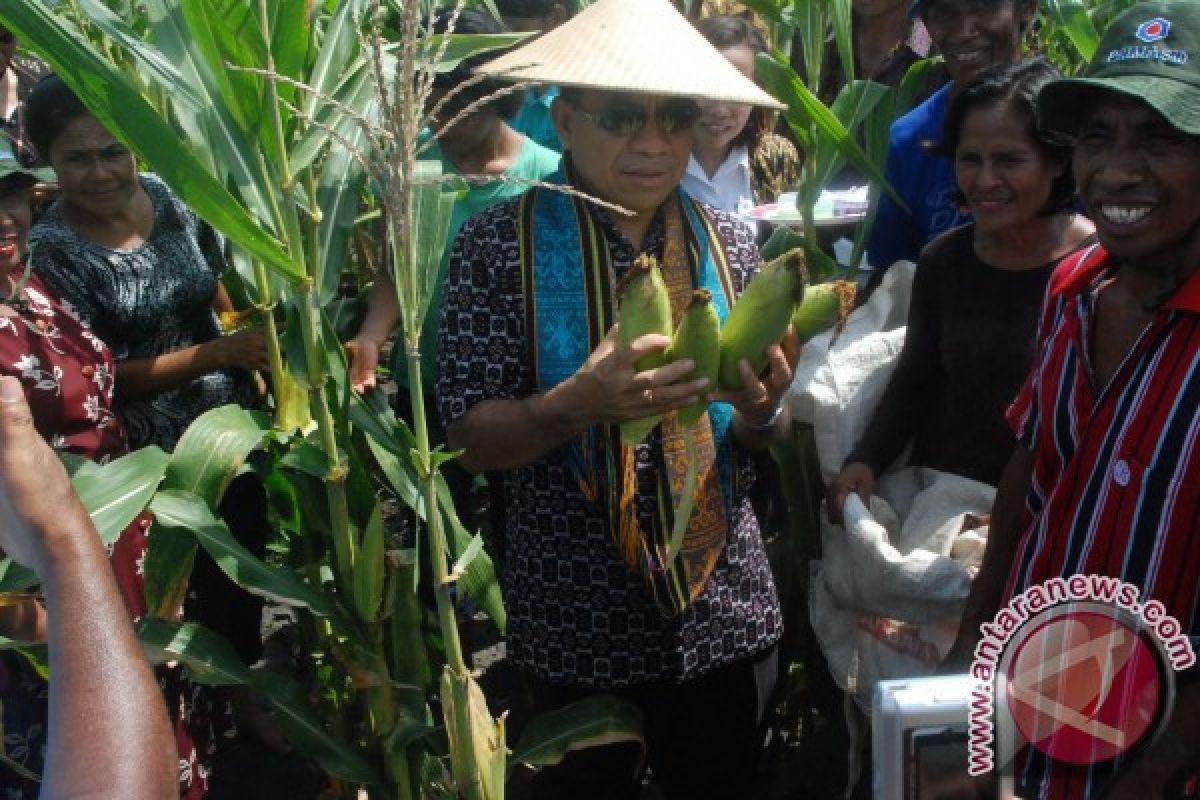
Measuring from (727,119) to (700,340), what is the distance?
5.91 ft

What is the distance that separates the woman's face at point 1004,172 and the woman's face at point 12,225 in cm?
166

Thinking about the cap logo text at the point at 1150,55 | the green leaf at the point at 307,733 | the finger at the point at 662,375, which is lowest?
the green leaf at the point at 307,733

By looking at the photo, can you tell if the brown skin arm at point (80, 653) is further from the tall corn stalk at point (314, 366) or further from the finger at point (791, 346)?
the finger at point (791, 346)

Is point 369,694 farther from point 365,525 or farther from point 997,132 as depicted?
point 997,132

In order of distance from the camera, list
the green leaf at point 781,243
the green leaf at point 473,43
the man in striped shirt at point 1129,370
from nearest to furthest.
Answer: the man in striped shirt at point 1129,370
the green leaf at point 473,43
the green leaf at point 781,243

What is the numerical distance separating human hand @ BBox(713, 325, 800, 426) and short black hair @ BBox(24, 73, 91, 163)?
159 centimetres

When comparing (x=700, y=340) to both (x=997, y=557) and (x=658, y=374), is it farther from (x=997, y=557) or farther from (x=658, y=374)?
(x=997, y=557)

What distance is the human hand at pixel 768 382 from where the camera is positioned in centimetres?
173

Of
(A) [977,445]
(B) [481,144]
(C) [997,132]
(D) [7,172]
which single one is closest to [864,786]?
(A) [977,445]

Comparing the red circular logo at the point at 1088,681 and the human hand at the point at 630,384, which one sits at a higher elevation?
the human hand at the point at 630,384

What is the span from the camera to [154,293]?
108 inches

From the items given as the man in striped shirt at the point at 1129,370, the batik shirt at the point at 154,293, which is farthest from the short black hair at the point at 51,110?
the man in striped shirt at the point at 1129,370

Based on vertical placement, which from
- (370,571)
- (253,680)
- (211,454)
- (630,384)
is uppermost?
(630,384)

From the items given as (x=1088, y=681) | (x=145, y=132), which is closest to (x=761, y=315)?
(x=1088, y=681)
